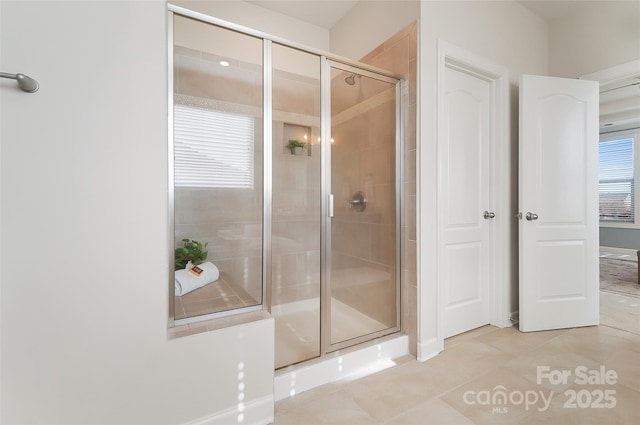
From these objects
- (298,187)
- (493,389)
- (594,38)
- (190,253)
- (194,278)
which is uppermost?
(594,38)

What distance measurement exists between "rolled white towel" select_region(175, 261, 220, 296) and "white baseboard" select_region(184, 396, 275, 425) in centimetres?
60

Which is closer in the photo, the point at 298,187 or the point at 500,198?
the point at 298,187

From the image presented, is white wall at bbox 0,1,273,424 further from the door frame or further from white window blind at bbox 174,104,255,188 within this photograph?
the door frame

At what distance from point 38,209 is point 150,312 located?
559 millimetres

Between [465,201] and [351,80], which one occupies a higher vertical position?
[351,80]

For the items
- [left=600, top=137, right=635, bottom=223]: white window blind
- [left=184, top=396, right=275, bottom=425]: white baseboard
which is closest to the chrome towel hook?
[left=184, top=396, right=275, bottom=425]: white baseboard

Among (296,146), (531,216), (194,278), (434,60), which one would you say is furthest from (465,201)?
(194,278)

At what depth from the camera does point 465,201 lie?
2420 mm

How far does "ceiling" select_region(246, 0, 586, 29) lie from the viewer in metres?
2.62

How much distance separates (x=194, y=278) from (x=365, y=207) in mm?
1325

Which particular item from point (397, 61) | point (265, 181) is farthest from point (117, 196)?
point (397, 61)

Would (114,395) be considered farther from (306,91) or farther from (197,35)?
(306,91)

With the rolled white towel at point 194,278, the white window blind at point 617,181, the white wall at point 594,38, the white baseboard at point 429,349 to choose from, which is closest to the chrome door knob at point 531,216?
the white baseboard at point 429,349

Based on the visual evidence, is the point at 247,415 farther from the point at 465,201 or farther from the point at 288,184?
the point at 465,201
